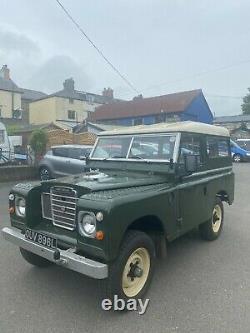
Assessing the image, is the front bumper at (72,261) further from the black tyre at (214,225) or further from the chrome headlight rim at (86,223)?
the black tyre at (214,225)

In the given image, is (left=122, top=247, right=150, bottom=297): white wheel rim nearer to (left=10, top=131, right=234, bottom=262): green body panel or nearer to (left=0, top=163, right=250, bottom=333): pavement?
(left=0, top=163, right=250, bottom=333): pavement

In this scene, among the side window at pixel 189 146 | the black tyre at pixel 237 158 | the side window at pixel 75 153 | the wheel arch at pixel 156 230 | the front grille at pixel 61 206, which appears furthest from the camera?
the black tyre at pixel 237 158

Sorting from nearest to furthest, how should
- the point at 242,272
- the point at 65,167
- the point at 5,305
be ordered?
the point at 5,305 < the point at 242,272 < the point at 65,167

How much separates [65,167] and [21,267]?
8.67m

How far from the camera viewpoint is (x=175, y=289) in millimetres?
4266

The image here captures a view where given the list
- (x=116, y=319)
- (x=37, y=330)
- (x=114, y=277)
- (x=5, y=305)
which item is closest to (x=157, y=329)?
(x=116, y=319)

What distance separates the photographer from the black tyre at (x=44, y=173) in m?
14.1

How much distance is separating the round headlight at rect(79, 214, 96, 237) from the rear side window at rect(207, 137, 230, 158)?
3098mm

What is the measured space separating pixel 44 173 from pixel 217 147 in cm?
956

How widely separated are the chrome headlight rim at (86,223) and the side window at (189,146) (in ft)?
6.31

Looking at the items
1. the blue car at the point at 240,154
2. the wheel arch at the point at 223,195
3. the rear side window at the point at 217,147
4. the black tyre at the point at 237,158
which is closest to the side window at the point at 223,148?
the rear side window at the point at 217,147

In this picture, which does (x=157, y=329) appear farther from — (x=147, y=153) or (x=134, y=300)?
(x=147, y=153)

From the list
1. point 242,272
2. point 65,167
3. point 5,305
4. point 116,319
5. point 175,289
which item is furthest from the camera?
point 65,167

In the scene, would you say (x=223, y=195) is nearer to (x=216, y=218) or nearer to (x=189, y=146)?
(x=216, y=218)
